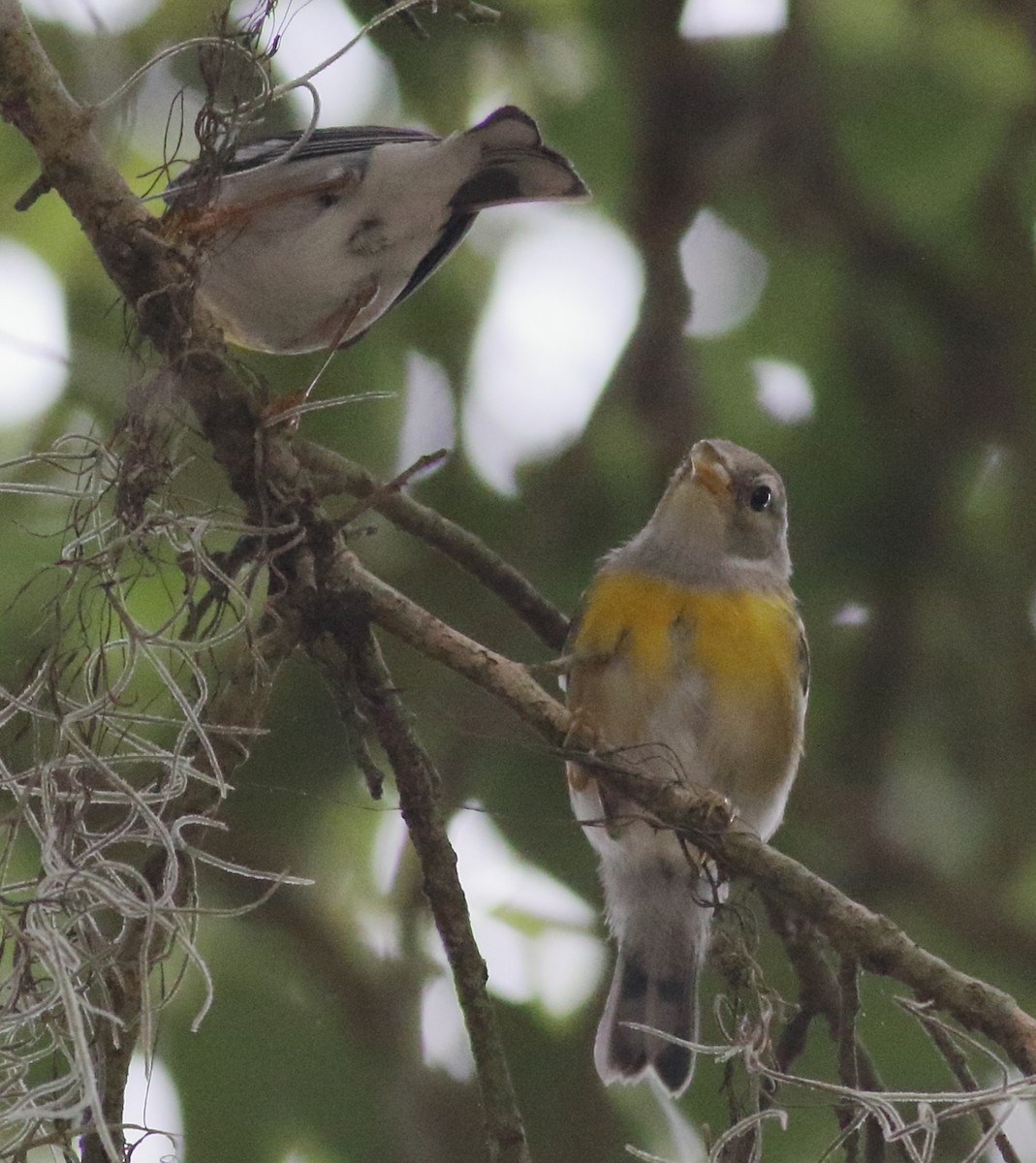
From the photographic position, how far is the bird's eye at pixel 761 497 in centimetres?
394

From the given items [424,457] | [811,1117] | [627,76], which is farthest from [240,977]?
[627,76]

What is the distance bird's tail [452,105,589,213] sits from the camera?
11.4 ft

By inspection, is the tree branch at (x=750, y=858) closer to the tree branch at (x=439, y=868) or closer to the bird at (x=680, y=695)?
the tree branch at (x=439, y=868)

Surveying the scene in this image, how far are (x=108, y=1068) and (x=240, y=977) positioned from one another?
4.36ft

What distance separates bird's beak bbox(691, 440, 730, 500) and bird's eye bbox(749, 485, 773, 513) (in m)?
0.08

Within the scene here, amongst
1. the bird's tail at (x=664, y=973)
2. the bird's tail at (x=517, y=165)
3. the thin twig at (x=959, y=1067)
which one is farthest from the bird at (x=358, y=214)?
the thin twig at (x=959, y=1067)

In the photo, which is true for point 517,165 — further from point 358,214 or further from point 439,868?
point 439,868

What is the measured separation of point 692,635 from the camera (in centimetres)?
364

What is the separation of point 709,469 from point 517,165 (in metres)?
0.82

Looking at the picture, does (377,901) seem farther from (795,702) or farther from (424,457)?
(424,457)

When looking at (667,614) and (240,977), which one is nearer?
(240,977)

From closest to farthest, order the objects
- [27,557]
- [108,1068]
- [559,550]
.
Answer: [108,1068], [27,557], [559,550]

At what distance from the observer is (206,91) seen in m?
2.32

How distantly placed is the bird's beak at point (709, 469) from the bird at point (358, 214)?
0.65 m
